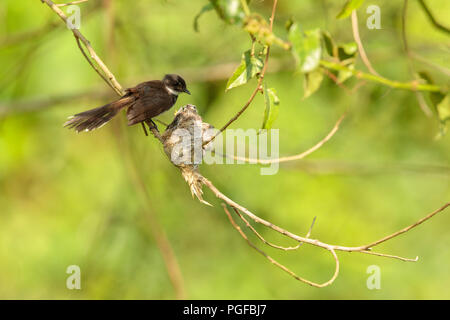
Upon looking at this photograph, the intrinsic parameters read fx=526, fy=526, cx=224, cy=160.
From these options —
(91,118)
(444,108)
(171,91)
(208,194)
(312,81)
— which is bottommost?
(208,194)

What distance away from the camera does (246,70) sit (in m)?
1.96

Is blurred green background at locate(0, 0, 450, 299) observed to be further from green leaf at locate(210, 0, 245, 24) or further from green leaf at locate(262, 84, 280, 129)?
green leaf at locate(210, 0, 245, 24)

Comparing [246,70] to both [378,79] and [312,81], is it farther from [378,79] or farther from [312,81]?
[378,79]

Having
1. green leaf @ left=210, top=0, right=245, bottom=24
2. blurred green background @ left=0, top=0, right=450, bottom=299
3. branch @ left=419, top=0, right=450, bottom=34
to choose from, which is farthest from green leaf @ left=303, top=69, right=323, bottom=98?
blurred green background @ left=0, top=0, right=450, bottom=299

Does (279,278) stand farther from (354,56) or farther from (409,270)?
→ (354,56)

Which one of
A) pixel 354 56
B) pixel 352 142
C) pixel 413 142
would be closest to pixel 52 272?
pixel 352 142

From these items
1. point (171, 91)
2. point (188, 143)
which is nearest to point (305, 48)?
point (188, 143)

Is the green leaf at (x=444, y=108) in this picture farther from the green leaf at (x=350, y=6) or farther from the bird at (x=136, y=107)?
the bird at (x=136, y=107)

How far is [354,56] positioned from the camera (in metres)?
1.89

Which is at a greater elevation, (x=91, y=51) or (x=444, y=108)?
(x=91, y=51)

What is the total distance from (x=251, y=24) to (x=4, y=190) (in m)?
8.72

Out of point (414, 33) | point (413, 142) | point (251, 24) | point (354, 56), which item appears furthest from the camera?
point (413, 142)

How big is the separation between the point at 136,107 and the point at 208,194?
2645mm

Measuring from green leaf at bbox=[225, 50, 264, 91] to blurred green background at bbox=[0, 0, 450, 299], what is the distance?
3618mm
